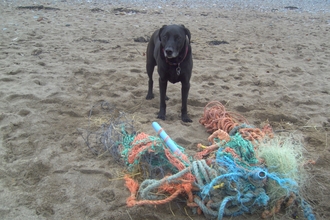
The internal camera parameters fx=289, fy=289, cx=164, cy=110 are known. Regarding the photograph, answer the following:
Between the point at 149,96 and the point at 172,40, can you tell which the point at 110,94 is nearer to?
the point at 149,96

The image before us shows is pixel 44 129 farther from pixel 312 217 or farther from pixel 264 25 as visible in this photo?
pixel 264 25

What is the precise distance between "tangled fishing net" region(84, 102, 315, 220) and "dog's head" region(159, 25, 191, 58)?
1.08 m

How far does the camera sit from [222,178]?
2109 mm

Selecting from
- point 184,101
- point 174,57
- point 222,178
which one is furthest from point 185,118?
point 222,178

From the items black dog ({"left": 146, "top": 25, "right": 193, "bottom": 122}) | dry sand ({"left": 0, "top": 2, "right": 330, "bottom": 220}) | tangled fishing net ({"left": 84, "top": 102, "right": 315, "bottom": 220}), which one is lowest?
dry sand ({"left": 0, "top": 2, "right": 330, "bottom": 220})

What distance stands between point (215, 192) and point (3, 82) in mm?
3597

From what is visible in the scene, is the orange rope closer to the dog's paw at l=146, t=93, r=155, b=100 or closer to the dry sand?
the dry sand

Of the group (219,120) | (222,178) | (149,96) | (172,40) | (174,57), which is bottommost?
(149,96)

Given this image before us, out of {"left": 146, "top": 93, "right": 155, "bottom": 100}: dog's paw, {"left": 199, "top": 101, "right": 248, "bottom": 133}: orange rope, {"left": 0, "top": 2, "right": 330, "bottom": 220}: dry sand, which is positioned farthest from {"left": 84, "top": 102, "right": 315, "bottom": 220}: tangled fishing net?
{"left": 146, "top": 93, "right": 155, "bottom": 100}: dog's paw

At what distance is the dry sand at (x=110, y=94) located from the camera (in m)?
2.29

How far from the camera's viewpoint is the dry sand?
2287 millimetres

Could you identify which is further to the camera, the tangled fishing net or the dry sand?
the dry sand

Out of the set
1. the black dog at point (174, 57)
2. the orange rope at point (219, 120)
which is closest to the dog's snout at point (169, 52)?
the black dog at point (174, 57)

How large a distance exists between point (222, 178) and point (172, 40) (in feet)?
5.89
